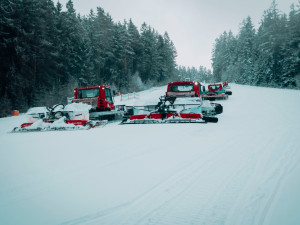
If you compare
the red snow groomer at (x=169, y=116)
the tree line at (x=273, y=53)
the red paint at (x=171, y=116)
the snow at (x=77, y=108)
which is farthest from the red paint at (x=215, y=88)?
the tree line at (x=273, y=53)

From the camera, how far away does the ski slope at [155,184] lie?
2.28m

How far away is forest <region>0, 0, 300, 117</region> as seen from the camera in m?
22.7

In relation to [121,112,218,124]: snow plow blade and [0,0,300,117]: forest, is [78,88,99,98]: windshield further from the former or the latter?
[0,0,300,117]: forest

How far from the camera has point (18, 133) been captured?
27.0ft

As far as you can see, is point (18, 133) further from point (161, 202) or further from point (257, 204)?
point (257, 204)

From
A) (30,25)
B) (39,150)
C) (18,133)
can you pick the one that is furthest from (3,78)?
(39,150)

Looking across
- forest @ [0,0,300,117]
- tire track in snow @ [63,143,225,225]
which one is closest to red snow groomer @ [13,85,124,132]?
tire track in snow @ [63,143,225,225]

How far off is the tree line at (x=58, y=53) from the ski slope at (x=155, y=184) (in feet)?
59.1

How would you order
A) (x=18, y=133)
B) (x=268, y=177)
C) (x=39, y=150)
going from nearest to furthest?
(x=268, y=177) < (x=39, y=150) < (x=18, y=133)

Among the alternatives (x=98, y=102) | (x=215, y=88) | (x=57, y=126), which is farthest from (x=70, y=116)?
(x=215, y=88)

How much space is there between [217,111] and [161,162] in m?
6.87

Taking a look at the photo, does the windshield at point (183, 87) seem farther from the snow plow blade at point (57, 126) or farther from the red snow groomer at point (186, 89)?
the snow plow blade at point (57, 126)

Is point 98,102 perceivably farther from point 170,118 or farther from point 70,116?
point 170,118

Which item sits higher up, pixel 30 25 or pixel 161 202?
pixel 30 25
